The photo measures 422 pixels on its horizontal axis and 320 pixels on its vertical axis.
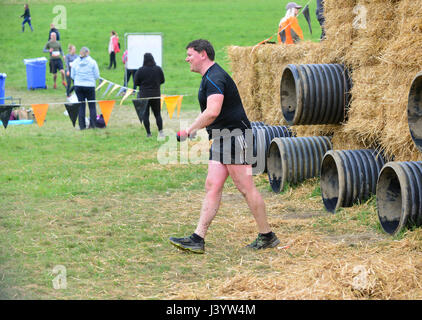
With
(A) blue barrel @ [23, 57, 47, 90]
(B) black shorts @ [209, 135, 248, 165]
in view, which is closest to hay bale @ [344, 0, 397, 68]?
(B) black shorts @ [209, 135, 248, 165]

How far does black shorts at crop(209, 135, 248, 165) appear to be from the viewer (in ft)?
20.8

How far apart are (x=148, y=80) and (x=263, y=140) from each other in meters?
5.19

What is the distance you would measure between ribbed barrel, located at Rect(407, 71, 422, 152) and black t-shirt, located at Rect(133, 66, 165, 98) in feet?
30.0

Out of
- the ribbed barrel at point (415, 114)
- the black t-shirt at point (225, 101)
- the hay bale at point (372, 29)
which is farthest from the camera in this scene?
the hay bale at point (372, 29)

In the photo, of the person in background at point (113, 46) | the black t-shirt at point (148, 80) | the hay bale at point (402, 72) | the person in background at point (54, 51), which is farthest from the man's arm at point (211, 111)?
the person in background at point (113, 46)

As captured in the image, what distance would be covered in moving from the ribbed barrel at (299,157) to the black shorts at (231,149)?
3.03 metres

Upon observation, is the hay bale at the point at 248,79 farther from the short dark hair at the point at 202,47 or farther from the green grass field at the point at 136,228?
the short dark hair at the point at 202,47

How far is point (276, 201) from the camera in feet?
29.5

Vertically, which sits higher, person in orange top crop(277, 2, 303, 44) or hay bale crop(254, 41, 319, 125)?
person in orange top crop(277, 2, 303, 44)

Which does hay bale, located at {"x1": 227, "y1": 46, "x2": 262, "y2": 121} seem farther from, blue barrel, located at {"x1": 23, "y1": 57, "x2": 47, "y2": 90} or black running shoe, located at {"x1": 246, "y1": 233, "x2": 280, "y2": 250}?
blue barrel, located at {"x1": 23, "y1": 57, "x2": 47, "y2": 90}

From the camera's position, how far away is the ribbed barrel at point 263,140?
1072 cm

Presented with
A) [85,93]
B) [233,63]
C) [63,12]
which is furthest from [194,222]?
[63,12]

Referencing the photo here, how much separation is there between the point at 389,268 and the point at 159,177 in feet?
19.5
